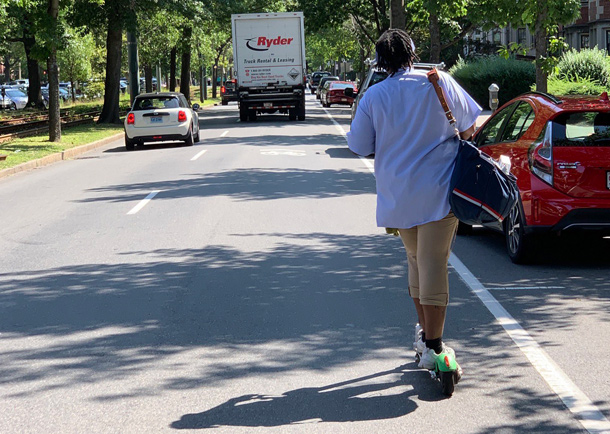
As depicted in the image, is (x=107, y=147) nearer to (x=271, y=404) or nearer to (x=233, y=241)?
(x=233, y=241)

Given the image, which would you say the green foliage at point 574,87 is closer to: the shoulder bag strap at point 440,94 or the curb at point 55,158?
the curb at point 55,158

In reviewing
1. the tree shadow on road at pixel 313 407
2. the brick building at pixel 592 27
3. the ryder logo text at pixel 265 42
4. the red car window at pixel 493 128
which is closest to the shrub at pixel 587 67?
the ryder logo text at pixel 265 42

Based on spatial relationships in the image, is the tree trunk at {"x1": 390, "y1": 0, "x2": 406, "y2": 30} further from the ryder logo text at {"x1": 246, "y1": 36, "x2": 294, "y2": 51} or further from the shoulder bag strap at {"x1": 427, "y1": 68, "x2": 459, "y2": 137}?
the shoulder bag strap at {"x1": 427, "y1": 68, "x2": 459, "y2": 137}

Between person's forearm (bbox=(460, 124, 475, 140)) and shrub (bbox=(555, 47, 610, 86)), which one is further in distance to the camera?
shrub (bbox=(555, 47, 610, 86))

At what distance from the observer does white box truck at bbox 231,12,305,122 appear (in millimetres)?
34969

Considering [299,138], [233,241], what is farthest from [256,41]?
[233,241]

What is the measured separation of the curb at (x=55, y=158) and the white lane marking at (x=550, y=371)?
13.3m

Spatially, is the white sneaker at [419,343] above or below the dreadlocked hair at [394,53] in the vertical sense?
below

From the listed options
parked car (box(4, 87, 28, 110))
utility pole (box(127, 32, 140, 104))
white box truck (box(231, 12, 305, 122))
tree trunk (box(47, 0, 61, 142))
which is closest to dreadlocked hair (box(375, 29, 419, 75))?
tree trunk (box(47, 0, 61, 142))

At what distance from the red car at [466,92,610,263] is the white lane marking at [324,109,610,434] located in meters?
1.03

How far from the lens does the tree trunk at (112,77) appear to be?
3509 cm

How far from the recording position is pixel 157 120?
23.9 m

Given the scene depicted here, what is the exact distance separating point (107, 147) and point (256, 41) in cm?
1112

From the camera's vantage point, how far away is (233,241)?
9.85m
